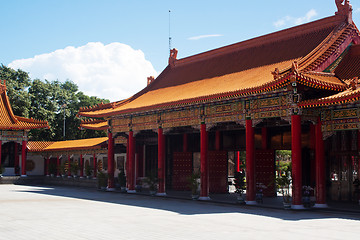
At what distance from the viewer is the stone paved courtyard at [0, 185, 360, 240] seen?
1142cm

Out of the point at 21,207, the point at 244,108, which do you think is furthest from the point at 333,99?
the point at 21,207

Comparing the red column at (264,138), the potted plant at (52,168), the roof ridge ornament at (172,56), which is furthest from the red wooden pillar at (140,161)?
the potted plant at (52,168)

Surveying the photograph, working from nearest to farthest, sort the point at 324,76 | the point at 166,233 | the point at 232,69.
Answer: the point at 166,233, the point at 324,76, the point at 232,69

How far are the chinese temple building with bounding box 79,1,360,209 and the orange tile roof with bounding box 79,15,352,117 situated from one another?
0.06 metres

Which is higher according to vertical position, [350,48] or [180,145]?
[350,48]

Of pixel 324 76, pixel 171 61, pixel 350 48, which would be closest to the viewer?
pixel 324 76

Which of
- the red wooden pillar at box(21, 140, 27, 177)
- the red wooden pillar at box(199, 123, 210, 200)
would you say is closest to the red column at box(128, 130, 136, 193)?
the red wooden pillar at box(199, 123, 210, 200)

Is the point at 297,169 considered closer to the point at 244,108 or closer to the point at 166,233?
the point at 244,108

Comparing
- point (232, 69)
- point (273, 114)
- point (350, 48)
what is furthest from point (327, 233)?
point (232, 69)

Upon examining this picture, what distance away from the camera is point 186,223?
13.7 m

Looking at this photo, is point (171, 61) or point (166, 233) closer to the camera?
point (166, 233)

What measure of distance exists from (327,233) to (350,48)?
1162cm

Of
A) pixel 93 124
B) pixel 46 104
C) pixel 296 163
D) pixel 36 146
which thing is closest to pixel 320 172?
pixel 296 163

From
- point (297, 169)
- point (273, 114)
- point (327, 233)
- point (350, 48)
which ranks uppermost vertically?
point (350, 48)
